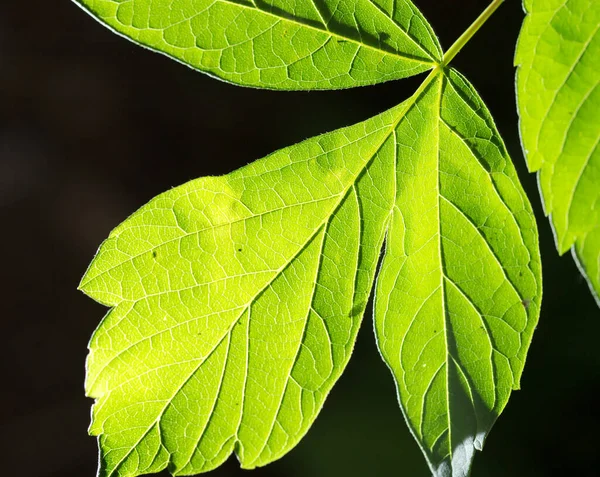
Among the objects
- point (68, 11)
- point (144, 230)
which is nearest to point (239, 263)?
point (144, 230)

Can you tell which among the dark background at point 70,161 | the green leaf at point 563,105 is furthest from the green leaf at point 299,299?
the dark background at point 70,161

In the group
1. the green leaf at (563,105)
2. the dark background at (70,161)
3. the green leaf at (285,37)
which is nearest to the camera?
the green leaf at (563,105)

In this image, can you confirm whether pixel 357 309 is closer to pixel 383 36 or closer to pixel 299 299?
pixel 299 299

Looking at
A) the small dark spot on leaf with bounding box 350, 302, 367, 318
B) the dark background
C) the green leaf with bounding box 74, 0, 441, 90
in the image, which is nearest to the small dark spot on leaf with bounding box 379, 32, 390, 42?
the green leaf with bounding box 74, 0, 441, 90

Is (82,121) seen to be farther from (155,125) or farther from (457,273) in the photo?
(457,273)

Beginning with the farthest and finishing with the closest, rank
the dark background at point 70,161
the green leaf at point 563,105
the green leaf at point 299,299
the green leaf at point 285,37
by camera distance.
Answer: the dark background at point 70,161 < the green leaf at point 299,299 < the green leaf at point 285,37 < the green leaf at point 563,105

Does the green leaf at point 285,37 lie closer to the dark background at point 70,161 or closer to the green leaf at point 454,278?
the green leaf at point 454,278

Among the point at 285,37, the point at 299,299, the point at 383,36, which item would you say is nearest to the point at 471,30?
the point at 383,36
